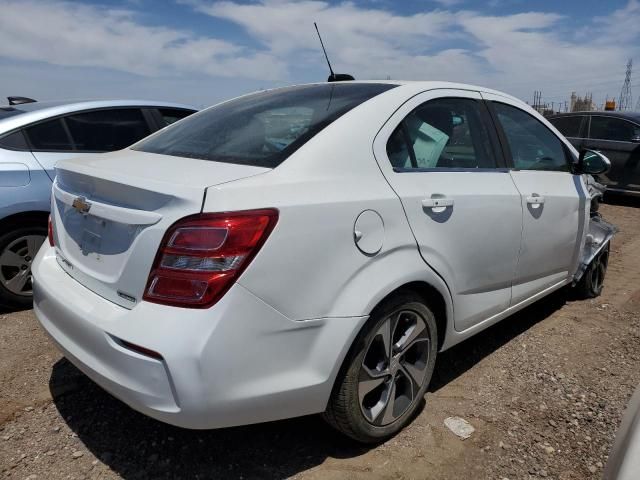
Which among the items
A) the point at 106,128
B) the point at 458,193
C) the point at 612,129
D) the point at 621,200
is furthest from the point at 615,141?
the point at 106,128

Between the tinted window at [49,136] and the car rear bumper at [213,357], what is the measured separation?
2.32 metres

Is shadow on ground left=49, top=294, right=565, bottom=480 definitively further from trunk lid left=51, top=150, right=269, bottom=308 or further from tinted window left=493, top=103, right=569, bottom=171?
tinted window left=493, top=103, right=569, bottom=171

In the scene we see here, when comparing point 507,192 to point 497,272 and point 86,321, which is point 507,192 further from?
point 86,321

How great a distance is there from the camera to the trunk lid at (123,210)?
1.78m

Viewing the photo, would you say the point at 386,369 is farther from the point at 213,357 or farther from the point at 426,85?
the point at 426,85

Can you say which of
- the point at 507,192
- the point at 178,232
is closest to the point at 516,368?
the point at 507,192

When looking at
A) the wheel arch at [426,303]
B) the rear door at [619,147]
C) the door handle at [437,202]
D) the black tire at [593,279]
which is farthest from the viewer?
the rear door at [619,147]

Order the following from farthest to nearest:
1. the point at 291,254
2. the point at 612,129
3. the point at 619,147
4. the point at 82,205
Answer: the point at 612,129
the point at 619,147
the point at 82,205
the point at 291,254

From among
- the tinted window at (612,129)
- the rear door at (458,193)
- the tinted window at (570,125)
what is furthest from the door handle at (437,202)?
the tinted window at (570,125)

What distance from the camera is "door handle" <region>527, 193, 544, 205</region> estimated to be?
9.85 feet

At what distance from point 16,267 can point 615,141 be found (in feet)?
28.2

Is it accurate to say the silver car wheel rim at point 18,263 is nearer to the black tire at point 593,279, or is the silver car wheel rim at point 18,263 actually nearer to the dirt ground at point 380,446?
the dirt ground at point 380,446

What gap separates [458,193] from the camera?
8.20 ft

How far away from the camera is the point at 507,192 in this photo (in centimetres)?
282
